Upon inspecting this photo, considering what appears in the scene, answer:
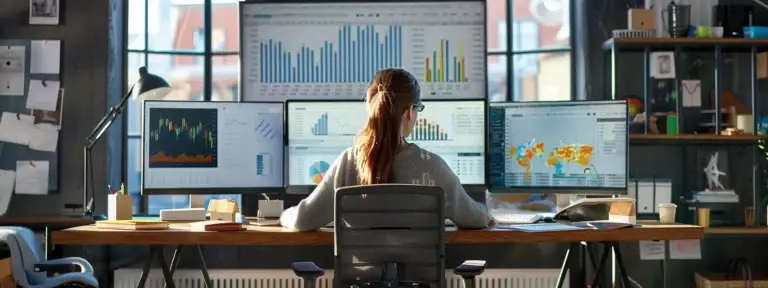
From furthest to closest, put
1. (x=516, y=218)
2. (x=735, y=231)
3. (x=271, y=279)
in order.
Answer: (x=271, y=279)
(x=735, y=231)
(x=516, y=218)

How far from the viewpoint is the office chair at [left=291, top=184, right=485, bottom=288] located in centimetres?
293

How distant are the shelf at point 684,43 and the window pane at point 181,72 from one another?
74.2 inches

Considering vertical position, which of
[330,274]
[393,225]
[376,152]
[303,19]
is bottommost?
[330,274]

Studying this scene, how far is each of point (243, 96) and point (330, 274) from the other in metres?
0.88

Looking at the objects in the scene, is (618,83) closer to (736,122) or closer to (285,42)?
(736,122)

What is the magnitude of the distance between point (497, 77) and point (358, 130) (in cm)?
101

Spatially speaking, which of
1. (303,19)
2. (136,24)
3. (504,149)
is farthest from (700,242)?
(136,24)

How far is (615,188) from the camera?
3.87 meters

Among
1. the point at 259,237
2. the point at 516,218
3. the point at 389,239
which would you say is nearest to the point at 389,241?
the point at 389,239

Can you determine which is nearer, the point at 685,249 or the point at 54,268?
the point at 54,268

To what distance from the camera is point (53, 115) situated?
4.51 m

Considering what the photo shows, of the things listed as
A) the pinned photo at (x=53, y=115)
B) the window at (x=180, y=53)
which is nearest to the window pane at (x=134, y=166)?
the window at (x=180, y=53)

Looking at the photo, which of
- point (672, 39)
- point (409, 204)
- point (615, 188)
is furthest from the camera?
point (672, 39)

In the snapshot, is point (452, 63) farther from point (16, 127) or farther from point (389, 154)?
point (16, 127)
